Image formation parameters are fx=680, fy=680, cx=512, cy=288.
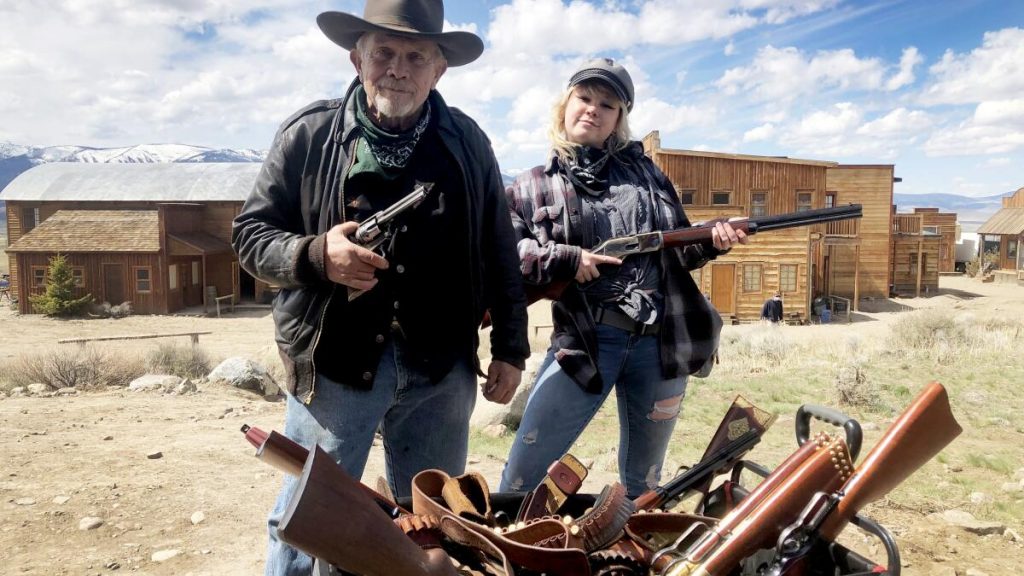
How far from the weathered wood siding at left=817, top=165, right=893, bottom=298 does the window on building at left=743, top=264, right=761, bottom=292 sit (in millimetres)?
5797

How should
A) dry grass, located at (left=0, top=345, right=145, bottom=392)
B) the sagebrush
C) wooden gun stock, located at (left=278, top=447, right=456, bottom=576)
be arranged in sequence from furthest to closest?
the sagebrush → dry grass, located at (left=0, top=345, right=145, bottom=392) → wooden gun stock, located at (left=278, top=447, right=456, bottom=576)

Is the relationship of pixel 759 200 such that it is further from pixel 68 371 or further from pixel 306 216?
pixel 306 216

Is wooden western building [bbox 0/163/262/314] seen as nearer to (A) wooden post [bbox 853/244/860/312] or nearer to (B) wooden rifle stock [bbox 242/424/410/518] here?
(B) wooden rifle stock [bbox 242/424/410/518]

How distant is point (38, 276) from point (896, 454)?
117 ft

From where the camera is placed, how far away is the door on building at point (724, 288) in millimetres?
26952

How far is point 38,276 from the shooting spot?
1169 inches

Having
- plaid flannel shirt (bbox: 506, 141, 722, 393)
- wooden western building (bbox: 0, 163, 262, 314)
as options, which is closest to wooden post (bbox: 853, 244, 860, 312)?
wooden western building (bbox: 0, 163, 262, 314)

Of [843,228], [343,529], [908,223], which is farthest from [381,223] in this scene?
[908,223]

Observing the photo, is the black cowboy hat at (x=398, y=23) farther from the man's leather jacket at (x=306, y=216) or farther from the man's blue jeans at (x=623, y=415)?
the man's blue jeans at (x=623, y=415)

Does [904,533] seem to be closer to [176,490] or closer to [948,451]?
[948,451]

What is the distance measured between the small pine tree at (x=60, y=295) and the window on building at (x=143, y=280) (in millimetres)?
1917

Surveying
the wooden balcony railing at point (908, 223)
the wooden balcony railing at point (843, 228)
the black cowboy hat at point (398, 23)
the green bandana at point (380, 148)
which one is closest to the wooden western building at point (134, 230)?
the black cowboy hat at point (398, 23)

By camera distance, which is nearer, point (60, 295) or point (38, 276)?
point (60, 295)

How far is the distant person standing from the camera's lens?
2531 centimetres
